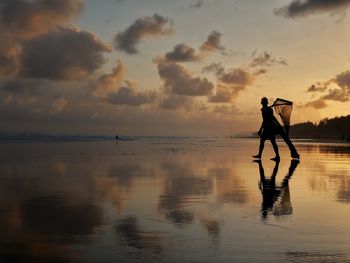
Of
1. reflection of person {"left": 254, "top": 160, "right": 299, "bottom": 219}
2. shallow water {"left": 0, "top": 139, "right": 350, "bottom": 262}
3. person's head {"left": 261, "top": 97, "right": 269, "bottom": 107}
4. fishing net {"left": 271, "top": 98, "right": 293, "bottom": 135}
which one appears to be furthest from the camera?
fishing net {"left": 271, "top": 98, "right": 293, "bottom": 135}

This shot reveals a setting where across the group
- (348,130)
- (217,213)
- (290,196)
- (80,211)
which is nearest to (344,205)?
(290,196)

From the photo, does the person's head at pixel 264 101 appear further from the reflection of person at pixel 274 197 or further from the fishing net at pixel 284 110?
the reflection of person at pixel 274 197

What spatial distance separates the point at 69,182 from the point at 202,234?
6.90 m

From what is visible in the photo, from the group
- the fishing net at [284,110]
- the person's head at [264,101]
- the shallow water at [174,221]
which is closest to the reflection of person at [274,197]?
the shallow water at [174,221]

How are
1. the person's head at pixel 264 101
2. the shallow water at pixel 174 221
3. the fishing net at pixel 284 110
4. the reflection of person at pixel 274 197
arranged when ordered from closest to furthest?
1. the shallow water at pixel 174 221
2. the reflection of person at pixel 274 197
3. the person's head at pixel 264 101
4. the fishing net at pixel 284 110

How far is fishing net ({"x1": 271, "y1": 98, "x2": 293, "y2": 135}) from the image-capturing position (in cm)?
2281

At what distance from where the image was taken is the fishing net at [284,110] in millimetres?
22812

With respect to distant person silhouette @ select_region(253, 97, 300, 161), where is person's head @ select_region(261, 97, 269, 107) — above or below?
above

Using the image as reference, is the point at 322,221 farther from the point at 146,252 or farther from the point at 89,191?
the point at 89,191

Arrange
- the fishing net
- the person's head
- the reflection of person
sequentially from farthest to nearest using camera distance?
1. the fishing net
2. the person's head
3. the reflection of person

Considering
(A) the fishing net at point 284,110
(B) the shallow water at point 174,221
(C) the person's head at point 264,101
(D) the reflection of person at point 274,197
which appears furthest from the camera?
(A) the fishing net at point 284,110

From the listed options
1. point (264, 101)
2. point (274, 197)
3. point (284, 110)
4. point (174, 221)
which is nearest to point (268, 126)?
point (264, 101)

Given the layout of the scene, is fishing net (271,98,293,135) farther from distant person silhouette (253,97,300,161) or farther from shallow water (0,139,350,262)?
shallow water (0,139,350,262)

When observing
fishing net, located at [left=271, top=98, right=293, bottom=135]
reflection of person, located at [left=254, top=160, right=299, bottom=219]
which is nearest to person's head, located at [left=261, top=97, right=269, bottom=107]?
fishing net, located at [left=271, top=98, right=293, bottom=135]
